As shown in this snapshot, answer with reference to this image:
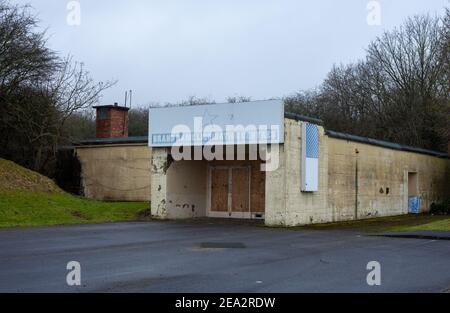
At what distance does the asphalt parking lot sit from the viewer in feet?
32.1

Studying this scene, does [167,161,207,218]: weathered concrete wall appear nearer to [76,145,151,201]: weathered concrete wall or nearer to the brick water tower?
[76,145,151,201]: weathered concrete wall

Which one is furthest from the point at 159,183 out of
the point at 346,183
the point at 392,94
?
the point at 392,94

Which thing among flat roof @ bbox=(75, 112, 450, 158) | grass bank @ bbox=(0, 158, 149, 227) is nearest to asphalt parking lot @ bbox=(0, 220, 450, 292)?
grass bank @ bbox=(0, 158, 149, 227)

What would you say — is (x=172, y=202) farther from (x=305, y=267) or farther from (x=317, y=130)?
(x=305, y=267)

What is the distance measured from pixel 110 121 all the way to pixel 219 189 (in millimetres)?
14059

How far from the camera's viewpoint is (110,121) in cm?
4000

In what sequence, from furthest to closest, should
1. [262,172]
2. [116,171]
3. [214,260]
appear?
[116,171]
[262,172]
[214,260]

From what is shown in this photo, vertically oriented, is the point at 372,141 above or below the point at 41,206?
above

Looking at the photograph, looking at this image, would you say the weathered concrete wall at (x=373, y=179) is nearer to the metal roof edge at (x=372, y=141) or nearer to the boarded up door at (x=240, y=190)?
the metal roof edge at (x=372, y=141)

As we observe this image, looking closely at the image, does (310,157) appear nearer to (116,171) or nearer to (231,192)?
(231,192)

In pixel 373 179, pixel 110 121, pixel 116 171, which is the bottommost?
pixel 373 179

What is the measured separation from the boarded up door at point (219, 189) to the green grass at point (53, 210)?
330 centimetres
